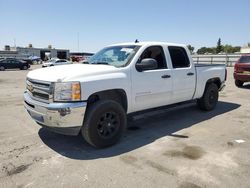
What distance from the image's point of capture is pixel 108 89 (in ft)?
15.0

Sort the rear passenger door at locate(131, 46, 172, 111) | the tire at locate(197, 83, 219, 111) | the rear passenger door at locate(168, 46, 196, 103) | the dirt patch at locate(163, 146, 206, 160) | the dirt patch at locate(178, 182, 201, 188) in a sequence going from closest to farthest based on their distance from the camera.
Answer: the dirt patch at locate(178, 182, 201, 188) < the dirt patch at locate(163, 146, 206, 160) < the rear passenger door at locate(131, 46, 172, 111) < the rear passenger door at locate(168, 46, 196, 103) < the tire at locate(197, 83, 219, 111)

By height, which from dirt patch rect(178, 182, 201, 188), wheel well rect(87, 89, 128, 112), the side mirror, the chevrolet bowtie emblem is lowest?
dirt patch rect(178, 182, 201, 188)

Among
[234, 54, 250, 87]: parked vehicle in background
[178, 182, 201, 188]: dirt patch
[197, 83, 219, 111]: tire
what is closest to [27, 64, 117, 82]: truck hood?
[178, 182, 201, 188]: dirt patch

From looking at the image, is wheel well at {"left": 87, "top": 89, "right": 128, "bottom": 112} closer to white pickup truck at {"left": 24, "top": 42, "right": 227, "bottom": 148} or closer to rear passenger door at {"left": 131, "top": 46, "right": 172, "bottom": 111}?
white pickup truck at {"left": 24, "top": 42, "right": 227, "bottom": 148}

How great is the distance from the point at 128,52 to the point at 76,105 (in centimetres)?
178

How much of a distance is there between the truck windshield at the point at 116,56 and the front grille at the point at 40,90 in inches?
56.4

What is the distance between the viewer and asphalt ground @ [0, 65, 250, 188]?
351 cm

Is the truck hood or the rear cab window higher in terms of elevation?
the rear cab window

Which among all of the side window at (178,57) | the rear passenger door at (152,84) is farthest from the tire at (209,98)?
the rear passenger door at (152,84)

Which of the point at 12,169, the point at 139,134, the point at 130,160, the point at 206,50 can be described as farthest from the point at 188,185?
the point at 206,50

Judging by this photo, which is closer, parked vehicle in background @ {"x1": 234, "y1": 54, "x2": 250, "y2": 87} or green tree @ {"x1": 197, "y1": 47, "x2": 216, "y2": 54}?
parked vehicle in background @ {"x1": 234, "y1": 54, "x2": 250, "y2": 87}

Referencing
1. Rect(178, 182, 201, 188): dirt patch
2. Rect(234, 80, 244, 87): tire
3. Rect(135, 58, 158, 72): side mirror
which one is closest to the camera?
Rect(178, 182, 201, 188): dirt patch

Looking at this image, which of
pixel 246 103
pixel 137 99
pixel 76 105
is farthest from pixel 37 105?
pixel 246 103

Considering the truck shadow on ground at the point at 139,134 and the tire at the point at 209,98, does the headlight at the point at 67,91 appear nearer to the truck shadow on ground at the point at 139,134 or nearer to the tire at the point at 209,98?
the truck shadow on ground at the point at 139,134
